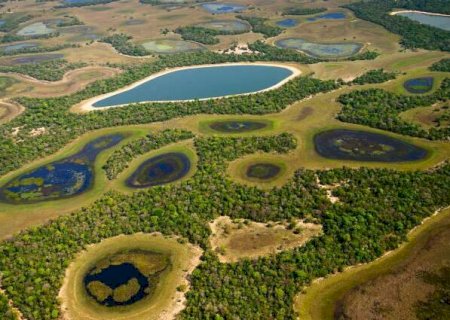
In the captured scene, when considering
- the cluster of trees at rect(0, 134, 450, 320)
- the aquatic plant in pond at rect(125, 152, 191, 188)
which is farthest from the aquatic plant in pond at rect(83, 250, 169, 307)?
the aquatic plant in pond at rect(125, 152, 191, 188)

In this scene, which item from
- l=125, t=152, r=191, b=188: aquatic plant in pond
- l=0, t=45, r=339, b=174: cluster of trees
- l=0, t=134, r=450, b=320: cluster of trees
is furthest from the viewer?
l=0, t=45, r=339, b=174: cluster of trees

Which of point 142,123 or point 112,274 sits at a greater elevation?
point 142,123

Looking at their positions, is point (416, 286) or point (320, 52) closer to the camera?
point (416, 286)

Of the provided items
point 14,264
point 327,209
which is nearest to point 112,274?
point 14,264

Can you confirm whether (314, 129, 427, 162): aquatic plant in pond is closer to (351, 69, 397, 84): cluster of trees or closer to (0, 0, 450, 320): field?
(0, 0, 450, 320): field

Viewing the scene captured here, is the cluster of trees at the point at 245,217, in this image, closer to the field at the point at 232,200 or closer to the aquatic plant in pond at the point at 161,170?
the field at the point at 232,200

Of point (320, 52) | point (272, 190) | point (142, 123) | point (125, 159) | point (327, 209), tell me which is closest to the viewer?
point (327, 209)

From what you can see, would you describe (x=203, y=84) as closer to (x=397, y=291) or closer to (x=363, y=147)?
(x=363, y=147)

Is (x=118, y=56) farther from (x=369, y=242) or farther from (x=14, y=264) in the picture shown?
(x=369, y=242)
